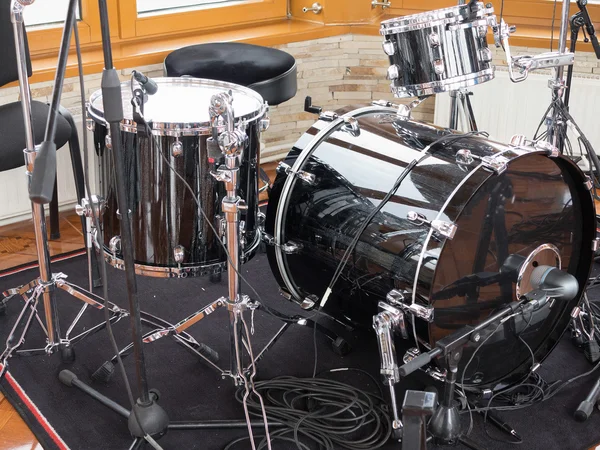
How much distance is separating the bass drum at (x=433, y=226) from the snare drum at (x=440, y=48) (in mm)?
136

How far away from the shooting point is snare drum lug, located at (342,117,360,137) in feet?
7.03

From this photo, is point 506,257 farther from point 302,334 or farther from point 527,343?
point 302,334

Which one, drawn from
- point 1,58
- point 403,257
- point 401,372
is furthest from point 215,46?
point 401,372

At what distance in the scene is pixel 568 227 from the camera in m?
2.14

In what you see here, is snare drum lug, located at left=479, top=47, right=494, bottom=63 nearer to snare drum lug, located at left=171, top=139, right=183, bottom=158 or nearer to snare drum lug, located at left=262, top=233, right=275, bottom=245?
snare drum lug, located at left=262, top=233, right=275, bottom=245

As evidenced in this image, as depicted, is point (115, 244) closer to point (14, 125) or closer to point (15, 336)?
point (15, 336)

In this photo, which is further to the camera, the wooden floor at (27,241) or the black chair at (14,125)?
the wooden floor at (27,241)

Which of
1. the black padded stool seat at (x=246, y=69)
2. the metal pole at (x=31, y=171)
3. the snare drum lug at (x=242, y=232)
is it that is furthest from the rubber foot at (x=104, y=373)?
the black padded stool seat at (x=246, y=69)

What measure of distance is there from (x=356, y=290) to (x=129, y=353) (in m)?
0.71

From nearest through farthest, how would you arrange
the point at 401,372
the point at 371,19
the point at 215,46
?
the point at 401,372 → the point at 215,46 → the point at 371,19

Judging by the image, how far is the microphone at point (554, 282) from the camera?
1.90m

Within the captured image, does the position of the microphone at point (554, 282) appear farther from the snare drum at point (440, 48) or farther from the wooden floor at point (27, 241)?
the wooden floor at point (27, 241)

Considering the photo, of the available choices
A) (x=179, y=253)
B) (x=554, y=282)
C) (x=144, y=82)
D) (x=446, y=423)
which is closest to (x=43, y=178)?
(x=144, y=82)

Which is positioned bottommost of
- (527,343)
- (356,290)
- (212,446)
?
(212,446)
